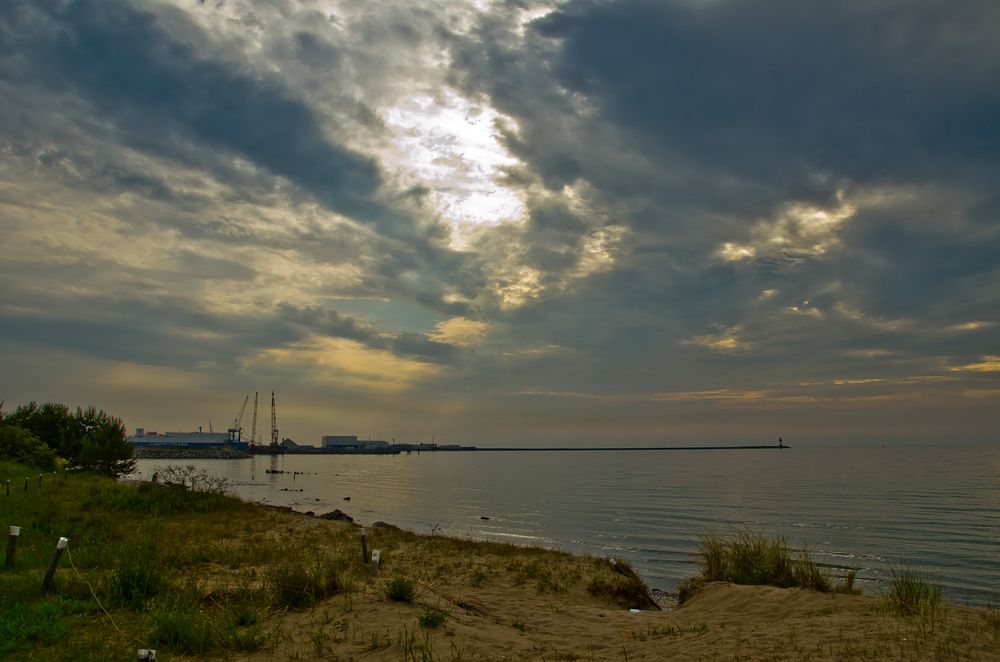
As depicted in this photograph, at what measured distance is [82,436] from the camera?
6334 centimetres

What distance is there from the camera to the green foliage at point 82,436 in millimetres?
53031

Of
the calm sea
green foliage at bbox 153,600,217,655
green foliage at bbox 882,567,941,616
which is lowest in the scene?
the calm sea

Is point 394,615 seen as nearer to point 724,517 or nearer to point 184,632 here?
point 184,632

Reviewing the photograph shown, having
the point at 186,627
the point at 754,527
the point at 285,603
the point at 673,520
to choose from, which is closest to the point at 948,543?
the point at 754,527

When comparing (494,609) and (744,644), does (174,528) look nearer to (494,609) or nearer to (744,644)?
(494,609)

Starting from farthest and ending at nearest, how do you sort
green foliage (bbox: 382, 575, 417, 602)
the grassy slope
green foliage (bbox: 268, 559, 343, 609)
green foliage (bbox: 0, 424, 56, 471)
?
green foliage (bbox: 0, 424, 56, 471)
green foliage (bbox: 382, 575, 417, 602)
green foliage (bbox: 268, 559, 343, 609)
the grassy slope

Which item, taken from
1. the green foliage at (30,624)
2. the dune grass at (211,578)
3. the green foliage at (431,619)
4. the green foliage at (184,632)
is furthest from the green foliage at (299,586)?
the green foliage at (30,624)

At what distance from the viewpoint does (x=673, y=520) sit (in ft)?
147

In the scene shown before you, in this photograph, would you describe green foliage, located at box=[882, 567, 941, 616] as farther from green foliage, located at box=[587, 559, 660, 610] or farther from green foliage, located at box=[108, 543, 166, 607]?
green foliage, located at box=[108, 543, 166, 607]

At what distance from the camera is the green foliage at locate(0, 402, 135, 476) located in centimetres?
5303

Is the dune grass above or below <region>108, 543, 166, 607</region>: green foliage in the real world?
below

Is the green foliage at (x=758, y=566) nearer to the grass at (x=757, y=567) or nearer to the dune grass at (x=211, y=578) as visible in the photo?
the grass at (x=757, y=567)

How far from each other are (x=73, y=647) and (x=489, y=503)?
54.4 meters

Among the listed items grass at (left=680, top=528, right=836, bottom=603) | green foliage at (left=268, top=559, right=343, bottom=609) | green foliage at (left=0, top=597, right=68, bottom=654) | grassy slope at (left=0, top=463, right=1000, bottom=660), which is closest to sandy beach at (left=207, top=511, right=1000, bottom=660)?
grassy slope at (left=0, top=463, right=1000, bottom=660)
